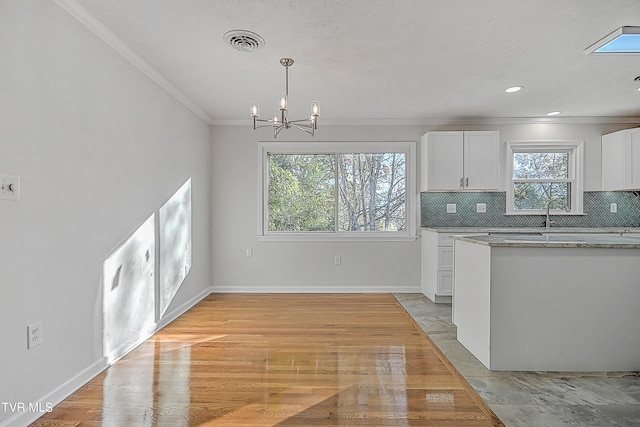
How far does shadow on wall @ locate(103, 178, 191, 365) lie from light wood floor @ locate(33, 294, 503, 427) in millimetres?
162

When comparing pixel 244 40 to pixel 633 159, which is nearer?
pixel 244 40

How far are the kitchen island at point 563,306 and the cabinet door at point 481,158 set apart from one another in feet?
7.21

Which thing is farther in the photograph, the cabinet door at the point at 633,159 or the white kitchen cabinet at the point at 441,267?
the cabinet door at the point at 633,159

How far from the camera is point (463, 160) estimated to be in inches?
175

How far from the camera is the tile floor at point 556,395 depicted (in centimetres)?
184

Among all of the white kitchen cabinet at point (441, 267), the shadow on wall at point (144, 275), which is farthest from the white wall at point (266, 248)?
the shadow on wall at point (144, 275)

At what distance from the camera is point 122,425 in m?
1.80

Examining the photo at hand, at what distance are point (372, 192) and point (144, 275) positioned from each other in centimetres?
311

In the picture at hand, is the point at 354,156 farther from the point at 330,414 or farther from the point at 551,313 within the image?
the point at 330,414

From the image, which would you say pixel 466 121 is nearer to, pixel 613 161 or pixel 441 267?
pixel 613 161

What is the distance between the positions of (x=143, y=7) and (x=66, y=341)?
213 centimetres

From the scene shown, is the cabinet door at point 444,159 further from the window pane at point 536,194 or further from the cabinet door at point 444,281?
the cabinet door at point 444,281

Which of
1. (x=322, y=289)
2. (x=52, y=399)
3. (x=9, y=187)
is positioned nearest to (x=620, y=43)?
(x=322, y=289)

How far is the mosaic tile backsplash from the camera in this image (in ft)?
15.2
